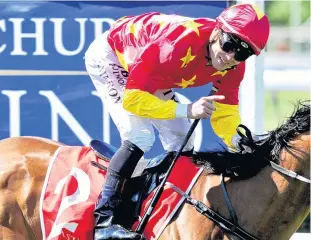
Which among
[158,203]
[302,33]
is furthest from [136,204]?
[302,33]

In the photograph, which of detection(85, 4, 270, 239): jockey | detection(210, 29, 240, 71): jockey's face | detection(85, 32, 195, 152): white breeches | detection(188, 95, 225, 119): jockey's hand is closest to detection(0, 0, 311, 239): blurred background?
detection(85, 32, 195, 152): white breeches

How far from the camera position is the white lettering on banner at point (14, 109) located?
18.4 feet

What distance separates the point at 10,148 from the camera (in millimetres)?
4113

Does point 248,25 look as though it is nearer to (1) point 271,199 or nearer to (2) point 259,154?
(2) point 259,154

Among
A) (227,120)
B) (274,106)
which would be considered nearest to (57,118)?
(227,120)

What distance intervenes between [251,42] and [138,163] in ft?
2.49

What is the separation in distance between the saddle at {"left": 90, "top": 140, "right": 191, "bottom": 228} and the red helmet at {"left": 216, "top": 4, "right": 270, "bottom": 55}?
0.62 m

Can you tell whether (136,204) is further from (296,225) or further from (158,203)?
(296,225)

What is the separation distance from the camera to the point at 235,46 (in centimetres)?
352

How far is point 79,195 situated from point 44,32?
201 centimetres

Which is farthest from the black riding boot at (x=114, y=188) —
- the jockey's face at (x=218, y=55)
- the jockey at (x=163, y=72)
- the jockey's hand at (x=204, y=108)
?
the jockey's face at (x=218, y=55)

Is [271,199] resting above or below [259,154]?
below

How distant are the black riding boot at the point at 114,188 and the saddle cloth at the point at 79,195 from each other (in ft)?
0.34

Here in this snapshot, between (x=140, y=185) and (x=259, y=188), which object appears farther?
(x=140, y=185)
